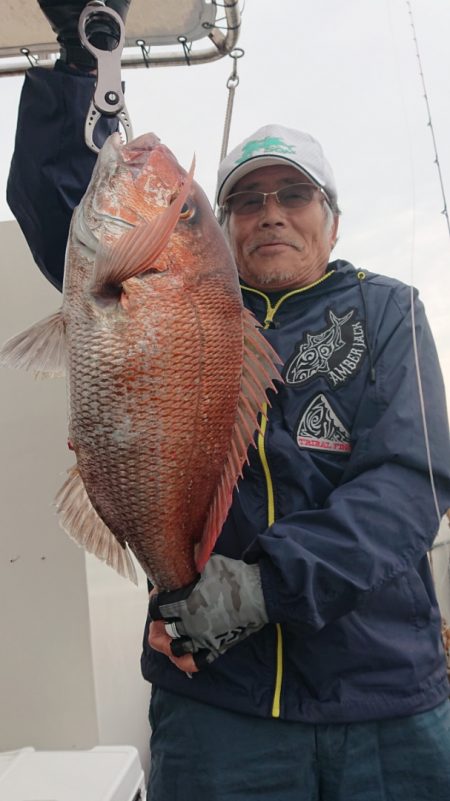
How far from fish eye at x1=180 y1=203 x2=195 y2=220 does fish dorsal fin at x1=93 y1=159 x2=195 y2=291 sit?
15 centimetres

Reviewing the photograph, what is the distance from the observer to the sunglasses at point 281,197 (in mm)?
2020

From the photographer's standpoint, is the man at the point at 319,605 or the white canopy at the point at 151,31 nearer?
the man at the point at 319,605

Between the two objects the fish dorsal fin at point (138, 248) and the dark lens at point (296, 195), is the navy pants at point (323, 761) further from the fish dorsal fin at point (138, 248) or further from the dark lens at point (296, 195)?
the dark lens at point (296, 195)

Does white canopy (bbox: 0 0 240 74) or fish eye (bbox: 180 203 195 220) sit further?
white canopy (bbox: 0 0 240 74)

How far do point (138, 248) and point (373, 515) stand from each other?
2.82ft

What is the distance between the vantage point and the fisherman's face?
2.00 m

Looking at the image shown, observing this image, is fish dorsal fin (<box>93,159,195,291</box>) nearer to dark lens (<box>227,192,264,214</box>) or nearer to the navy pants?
dark lens (<box>227,192,264,214</box>)

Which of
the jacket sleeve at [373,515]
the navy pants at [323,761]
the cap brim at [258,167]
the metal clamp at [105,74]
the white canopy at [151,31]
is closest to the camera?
the metal clamp at [105,74]

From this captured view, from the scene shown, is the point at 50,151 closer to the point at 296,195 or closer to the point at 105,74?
the point at 105,74

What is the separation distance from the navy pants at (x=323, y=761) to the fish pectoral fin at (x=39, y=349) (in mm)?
1038

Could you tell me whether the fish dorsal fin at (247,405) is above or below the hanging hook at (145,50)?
below

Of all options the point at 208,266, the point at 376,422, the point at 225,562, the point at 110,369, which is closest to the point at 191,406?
the point at 110,369

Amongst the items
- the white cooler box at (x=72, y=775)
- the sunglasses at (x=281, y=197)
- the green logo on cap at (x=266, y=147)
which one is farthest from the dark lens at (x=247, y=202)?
the white cooler box at (x=72, y=775)

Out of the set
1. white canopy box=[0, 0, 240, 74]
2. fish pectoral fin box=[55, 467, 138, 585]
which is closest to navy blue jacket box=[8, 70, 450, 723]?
fish pectoral fin box=[55, 467, 138, 585]
